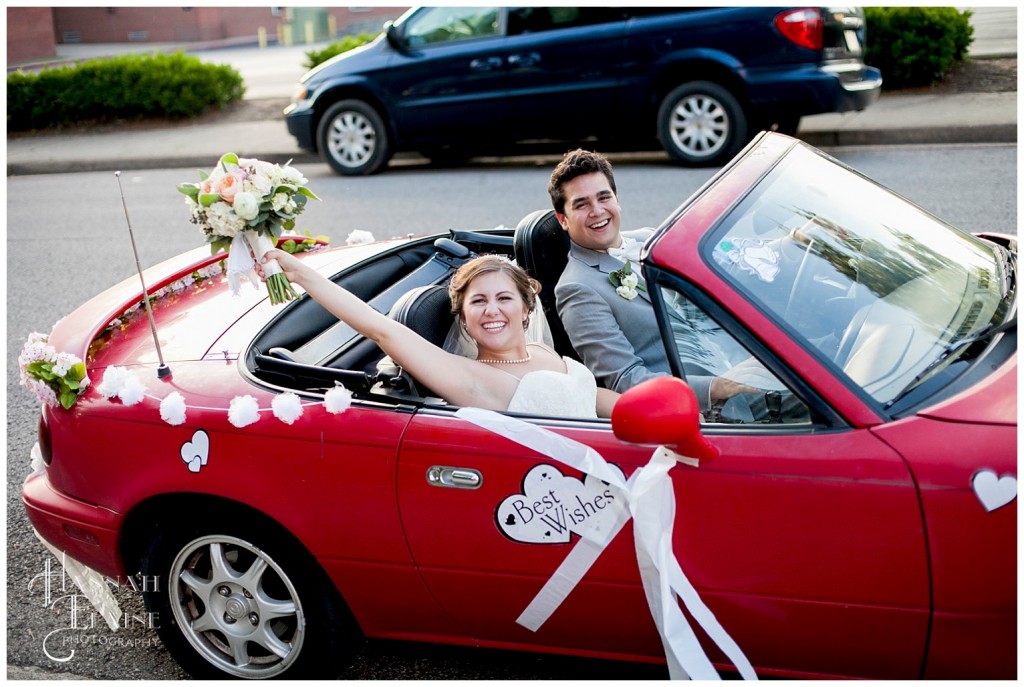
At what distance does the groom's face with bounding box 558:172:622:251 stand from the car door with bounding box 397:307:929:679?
1.15 m

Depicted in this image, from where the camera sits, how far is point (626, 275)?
11.8ft

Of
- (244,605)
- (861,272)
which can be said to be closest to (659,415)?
(861,272)

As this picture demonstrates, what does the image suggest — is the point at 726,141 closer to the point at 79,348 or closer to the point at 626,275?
the point at 626,275

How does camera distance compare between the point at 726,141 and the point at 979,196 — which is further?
the point at 726,141

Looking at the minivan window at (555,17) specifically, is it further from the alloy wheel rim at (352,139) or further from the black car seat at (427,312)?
the black car seat at (427,312)

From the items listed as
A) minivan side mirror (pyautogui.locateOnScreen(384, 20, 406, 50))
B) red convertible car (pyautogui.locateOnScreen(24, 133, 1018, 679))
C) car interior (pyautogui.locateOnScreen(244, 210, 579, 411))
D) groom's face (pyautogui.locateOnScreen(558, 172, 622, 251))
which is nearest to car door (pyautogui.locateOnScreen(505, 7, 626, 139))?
minivan side mirror (pyautogui.locateOnScreen(384, 20, 406, 50))

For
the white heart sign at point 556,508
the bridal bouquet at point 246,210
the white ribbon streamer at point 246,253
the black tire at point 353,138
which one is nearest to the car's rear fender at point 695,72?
the black tire at point 353,138

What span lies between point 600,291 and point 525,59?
21.5ft

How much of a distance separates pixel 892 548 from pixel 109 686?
7.26 feet

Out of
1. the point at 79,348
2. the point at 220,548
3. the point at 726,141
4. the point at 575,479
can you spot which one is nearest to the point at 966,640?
the point at 575,479

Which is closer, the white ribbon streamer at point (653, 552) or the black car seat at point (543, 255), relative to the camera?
the white ribbon streamer at point (653, 552)

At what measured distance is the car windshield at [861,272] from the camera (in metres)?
2.67

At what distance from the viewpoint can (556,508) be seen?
266 cm

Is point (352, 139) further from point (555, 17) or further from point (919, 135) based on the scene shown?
point (919, 135)
